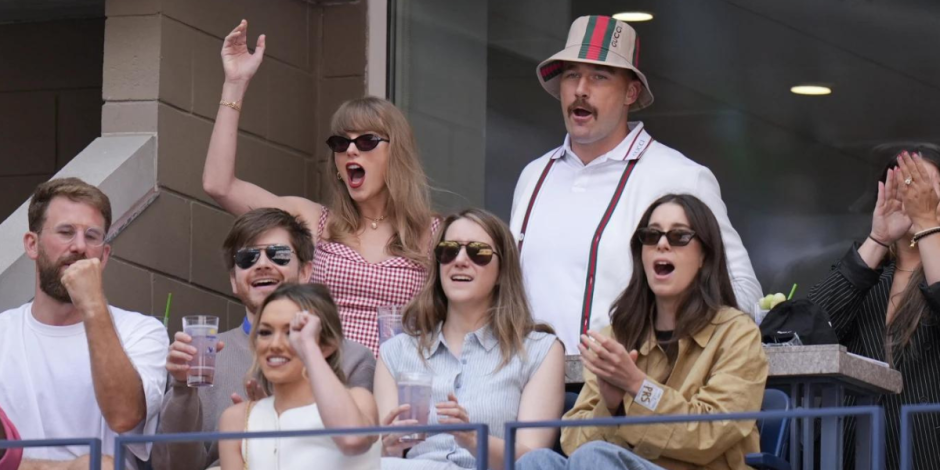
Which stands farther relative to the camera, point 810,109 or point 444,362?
point 810,109

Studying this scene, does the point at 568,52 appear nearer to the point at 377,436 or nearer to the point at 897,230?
the point at 897,230

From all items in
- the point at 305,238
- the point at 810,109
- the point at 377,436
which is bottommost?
the point at 377,436

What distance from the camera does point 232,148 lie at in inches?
256

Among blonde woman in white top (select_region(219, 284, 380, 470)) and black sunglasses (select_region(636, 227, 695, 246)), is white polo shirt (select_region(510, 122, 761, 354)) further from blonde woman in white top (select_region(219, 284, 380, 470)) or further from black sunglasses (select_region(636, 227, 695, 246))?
blonde woman in white top (select_region(219, 284, 380, 470))

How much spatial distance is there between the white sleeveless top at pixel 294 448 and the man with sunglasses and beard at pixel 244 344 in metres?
0.29

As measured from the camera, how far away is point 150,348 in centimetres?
559

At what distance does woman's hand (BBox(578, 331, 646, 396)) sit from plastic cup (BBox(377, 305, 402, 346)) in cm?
107

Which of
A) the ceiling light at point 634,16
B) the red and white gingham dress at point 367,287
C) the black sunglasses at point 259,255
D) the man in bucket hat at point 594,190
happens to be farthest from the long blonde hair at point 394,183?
the ceiling light at point 634,16

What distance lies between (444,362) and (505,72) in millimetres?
3044

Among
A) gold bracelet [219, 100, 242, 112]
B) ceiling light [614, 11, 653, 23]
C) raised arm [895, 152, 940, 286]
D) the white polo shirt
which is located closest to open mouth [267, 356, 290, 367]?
the white polo shirt

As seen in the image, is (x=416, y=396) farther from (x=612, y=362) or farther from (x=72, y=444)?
(x=72, y=444)

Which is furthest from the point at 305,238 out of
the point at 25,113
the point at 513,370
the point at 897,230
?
the point at 25,113

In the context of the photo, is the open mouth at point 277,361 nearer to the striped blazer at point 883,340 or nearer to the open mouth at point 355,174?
the open mouth at point 355,174

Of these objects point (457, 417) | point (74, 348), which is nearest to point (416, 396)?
point (457, 417)
